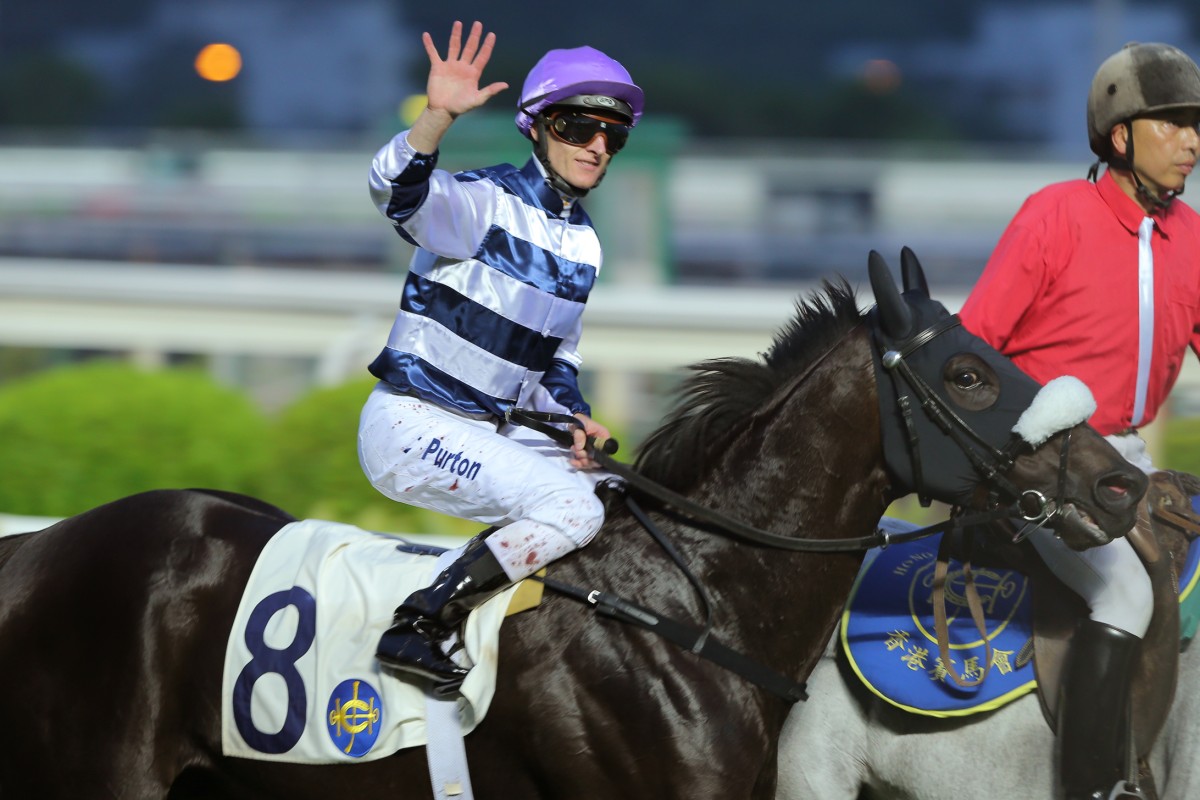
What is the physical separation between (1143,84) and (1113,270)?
1.41ft

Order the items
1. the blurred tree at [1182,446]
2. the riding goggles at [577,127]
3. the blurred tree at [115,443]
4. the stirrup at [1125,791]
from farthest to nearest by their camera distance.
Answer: the blurred tree at [115,443]
the blurred tree at [1182,446]
the riding goggles at [577,127]
the stirrup at [1125,791]

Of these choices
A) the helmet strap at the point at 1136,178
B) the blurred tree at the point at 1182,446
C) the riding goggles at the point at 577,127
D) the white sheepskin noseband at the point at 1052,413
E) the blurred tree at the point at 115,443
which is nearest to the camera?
the white sheepskin noseband at the point at 1052,413

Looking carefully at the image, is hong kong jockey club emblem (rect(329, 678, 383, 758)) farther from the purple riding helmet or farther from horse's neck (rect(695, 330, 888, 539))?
the purple riding helmet

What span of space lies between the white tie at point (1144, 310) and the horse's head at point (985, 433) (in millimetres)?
440

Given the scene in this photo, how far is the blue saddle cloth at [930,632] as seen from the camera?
3.32 m

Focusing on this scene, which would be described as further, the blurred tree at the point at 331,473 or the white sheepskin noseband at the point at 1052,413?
the blurred tree at the point at 331,473

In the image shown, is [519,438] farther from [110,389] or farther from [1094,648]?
[110,389]

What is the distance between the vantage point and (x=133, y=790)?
3.32 meters

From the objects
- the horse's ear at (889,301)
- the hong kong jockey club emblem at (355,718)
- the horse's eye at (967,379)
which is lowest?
the hong kong jockey club emblem at (355,718)

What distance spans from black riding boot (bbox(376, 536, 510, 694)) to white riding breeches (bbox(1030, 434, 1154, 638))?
1247 mm

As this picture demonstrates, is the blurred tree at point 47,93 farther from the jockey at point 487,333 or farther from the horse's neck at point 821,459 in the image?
the horse's neck at point 821,459

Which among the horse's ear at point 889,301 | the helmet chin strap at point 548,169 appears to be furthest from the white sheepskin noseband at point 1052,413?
the helmet chin strap at point 548,169

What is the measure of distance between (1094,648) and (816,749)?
27.2 inches

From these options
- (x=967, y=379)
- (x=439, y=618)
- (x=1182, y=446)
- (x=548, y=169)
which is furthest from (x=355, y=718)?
(x=1182, y=446)
